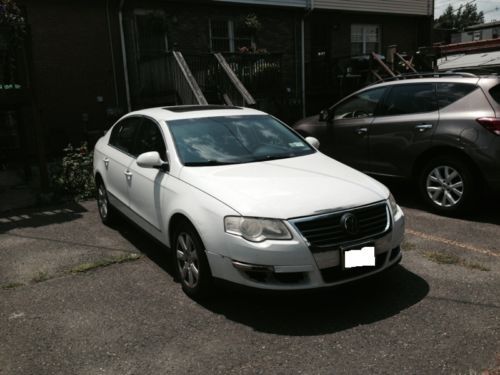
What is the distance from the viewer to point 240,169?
160 inches

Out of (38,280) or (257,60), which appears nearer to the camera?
(38,280)

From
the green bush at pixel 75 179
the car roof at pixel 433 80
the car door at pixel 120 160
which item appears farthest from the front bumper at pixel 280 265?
the green bush at pixel 75 179

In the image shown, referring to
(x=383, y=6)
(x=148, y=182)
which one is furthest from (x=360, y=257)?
(x=383, y=6)

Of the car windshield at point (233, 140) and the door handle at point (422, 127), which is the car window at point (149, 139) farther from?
the door handle at point (422, 127)

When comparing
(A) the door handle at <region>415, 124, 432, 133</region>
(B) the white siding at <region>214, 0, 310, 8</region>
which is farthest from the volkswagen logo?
(B) the white siding at <region>214, 0, 310, 8</region>

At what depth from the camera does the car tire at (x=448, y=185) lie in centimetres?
562

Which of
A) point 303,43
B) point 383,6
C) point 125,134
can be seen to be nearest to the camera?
point 125,134

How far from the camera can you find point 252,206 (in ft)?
11.1

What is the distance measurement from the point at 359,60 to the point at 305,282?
38.6 ft

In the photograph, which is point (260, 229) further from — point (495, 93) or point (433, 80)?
point (433, 80)

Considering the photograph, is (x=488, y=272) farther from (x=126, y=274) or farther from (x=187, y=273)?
(x=126, y=274)

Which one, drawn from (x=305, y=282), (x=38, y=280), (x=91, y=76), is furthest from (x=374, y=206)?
(x=91, y=76)

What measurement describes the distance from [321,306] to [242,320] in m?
0.63

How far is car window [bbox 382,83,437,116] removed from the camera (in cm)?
614
